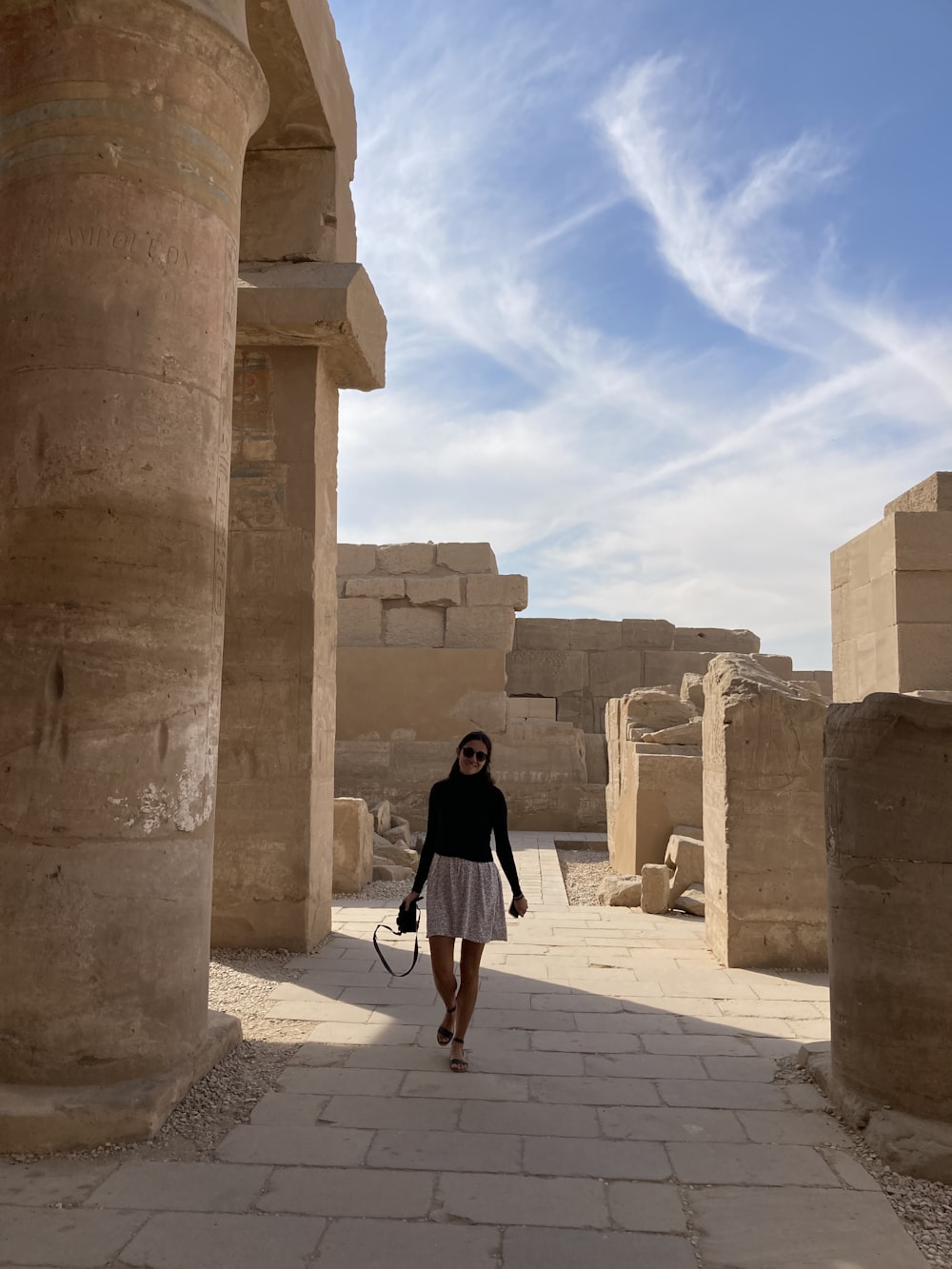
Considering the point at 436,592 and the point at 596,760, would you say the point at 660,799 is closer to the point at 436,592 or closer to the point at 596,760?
the point at 596,760

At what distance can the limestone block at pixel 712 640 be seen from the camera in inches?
656

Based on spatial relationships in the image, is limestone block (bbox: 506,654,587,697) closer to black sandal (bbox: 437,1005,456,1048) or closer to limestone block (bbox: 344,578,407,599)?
limestone block (bbox: 344,578,407,599)

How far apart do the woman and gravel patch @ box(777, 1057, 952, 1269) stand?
156cm

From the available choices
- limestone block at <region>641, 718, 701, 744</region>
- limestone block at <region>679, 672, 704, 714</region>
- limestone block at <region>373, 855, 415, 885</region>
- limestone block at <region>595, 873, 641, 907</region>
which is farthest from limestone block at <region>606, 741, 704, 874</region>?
limestone block at <region>679, 672, 704, 714</region>

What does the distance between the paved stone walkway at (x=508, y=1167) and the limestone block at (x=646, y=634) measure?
11.1 m

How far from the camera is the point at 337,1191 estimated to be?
3.07 metres

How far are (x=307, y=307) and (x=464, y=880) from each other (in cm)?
363

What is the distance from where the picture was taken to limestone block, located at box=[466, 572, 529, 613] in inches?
521

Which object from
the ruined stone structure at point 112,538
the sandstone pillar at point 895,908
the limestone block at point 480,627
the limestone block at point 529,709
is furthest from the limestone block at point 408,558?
the sandstone pillar at point 895,908

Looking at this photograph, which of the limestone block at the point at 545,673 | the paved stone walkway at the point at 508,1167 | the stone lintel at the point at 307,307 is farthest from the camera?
the limestone block at the point at 545,673

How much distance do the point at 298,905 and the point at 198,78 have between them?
4.49 meters

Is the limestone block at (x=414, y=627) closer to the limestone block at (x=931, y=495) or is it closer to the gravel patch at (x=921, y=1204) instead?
the limestone block at (x=931, y=495)

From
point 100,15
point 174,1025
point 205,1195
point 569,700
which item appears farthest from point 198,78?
point 569,700

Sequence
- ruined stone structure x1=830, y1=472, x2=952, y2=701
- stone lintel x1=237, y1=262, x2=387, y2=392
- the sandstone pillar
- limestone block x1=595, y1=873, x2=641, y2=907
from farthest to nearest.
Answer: ruined stone structure x1=830, y1=472, x2=952, y2=701
limestone block x1=595, y1=873, x2=641, y2=907
stone lintel x1=237, y1=262, x2=387, y2=392
the sandstone pillar
